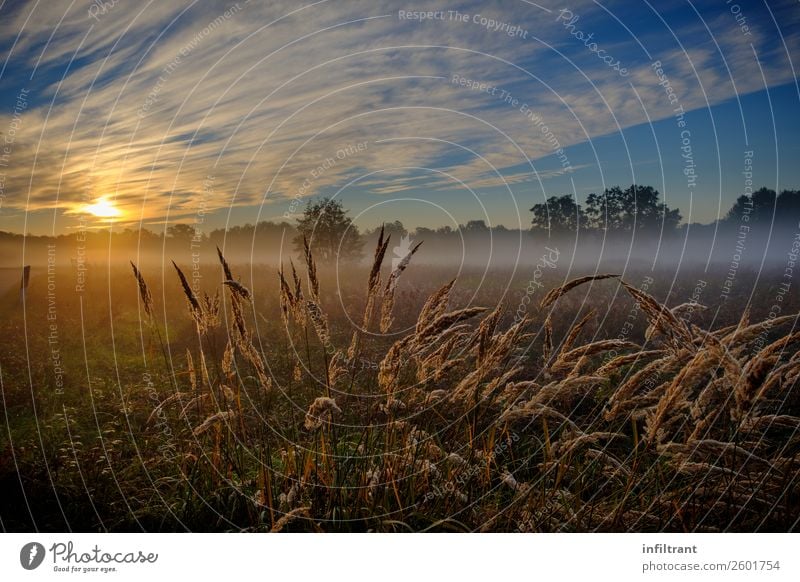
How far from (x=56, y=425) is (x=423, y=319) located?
3.61 metres

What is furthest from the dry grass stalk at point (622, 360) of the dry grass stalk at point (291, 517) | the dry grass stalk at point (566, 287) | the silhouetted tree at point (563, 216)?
the silhouetted tree at point (563, 216)

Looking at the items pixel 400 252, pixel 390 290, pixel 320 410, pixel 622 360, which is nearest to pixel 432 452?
pixel 320 410

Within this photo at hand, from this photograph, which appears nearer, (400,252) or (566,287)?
(566,287)

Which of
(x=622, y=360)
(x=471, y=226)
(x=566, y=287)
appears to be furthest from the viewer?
(x=471, y=226)

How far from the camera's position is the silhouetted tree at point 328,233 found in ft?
35.0

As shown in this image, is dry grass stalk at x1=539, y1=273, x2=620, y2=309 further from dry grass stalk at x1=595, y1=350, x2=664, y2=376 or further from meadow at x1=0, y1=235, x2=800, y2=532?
dry grass stalk at x1=595, y1=350, x2=664, y2=376

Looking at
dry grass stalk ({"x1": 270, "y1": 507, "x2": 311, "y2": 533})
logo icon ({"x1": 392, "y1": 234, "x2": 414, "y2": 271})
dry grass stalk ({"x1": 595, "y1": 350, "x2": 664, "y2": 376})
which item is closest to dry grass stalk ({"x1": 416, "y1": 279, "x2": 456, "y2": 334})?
logo icon ({"x1": 392, "y1": 234, "x2": 414, "y2": 271})
